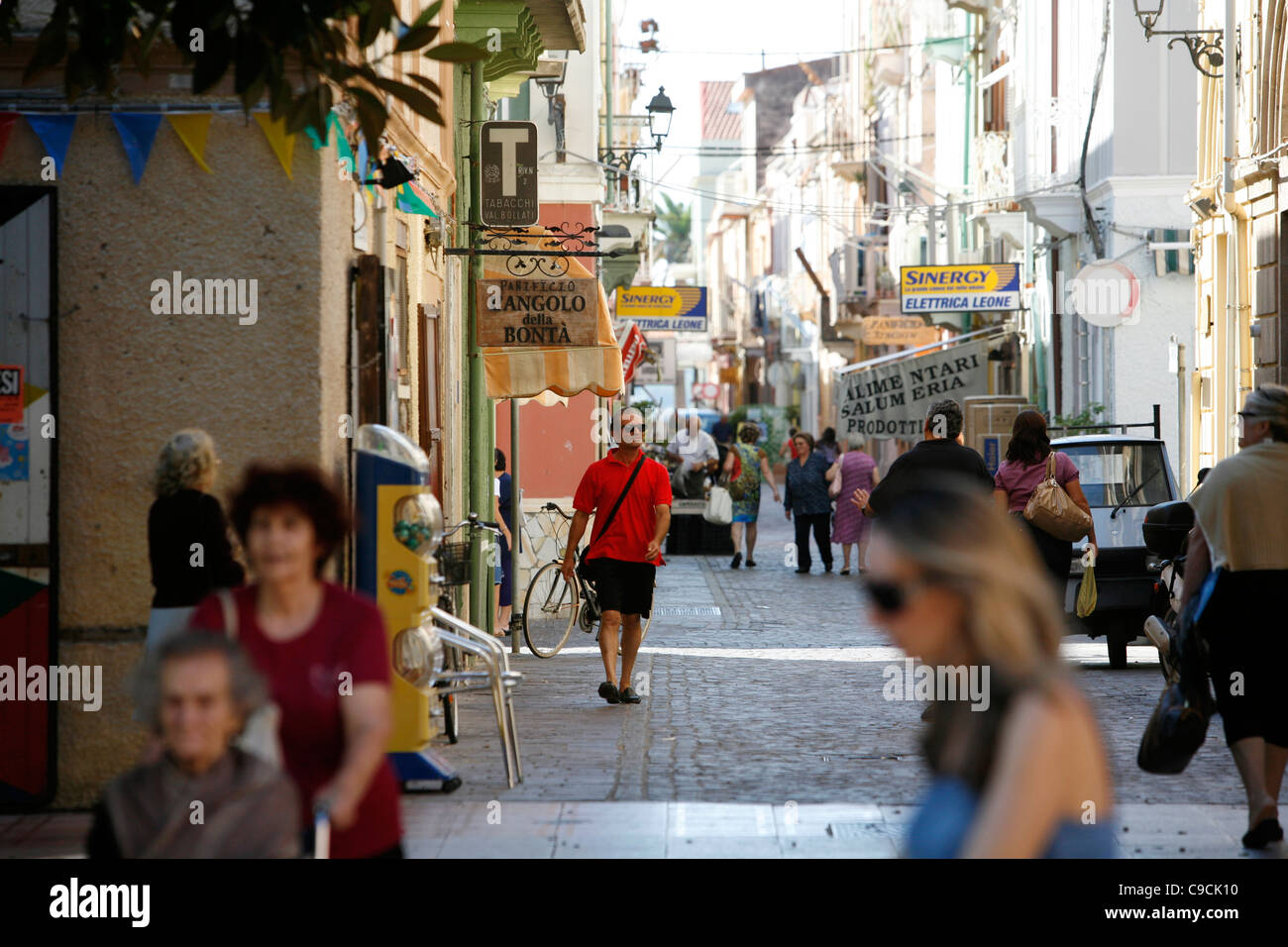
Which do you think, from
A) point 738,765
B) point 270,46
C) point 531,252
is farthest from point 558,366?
point 270,46

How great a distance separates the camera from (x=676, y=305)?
30.5 meters

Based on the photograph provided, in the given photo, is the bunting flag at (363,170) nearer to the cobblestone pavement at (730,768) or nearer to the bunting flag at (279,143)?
the bunting flag at (279,143)

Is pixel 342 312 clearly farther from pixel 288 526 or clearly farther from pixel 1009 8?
pixel 1009 8

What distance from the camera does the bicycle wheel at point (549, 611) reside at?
47.7ft

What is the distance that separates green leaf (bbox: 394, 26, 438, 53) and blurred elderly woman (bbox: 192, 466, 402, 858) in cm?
175

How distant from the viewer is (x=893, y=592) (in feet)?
9.71

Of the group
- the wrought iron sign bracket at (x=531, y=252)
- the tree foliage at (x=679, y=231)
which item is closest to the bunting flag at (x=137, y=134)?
the wrought iron sign bracket at (x=531, y=252)

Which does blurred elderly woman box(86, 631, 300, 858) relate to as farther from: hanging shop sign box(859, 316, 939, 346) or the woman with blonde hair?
hanging shop sign box(859, 316, 939, 346)

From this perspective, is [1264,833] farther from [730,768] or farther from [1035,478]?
[1035,478]

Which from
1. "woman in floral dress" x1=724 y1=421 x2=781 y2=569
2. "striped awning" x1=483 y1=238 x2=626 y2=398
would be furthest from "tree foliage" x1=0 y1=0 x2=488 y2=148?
"woman in floral dress" x1=724 y1=421 x2=781 y2=569

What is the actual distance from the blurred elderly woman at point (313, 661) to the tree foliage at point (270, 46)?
1.76 meters

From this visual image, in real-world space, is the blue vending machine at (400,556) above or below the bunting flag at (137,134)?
below

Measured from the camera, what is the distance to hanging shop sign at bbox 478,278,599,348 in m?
13.5

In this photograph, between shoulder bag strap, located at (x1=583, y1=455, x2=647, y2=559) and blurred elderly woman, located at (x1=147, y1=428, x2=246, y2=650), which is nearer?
blurred elderly woman, located at (x1=147, y1=428, x2=246, y2=650)
